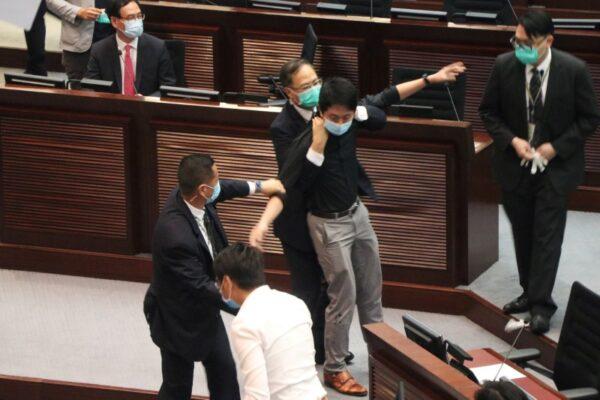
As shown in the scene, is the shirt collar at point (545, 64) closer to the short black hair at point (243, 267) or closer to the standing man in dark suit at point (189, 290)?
the standing man in dark suit at point (189, 290)

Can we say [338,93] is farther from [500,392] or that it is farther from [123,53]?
[123,53]

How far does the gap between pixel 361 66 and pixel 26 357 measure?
8.08ft

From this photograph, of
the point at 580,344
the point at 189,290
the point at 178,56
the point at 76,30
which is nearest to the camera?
the point at 189,290

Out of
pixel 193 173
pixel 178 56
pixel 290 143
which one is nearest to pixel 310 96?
pixel 290 143

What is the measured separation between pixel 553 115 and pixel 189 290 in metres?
1.67

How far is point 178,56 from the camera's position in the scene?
22.7 feet

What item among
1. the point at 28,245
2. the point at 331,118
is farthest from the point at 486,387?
the point at 28,245

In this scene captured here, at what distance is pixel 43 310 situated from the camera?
6.02 metres

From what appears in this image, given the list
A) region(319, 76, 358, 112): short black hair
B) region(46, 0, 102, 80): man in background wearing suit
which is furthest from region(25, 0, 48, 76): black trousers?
region(319, 76, 358, 112): short black hair

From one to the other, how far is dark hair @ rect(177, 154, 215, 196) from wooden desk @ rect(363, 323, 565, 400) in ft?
2.38

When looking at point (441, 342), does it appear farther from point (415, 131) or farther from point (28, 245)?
point (28, 245)

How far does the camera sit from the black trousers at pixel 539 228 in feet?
17.6

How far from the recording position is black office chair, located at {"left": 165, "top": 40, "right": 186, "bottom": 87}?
691 centimetres

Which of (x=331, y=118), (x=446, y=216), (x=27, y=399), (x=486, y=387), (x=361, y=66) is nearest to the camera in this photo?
(x=486, y=387)
